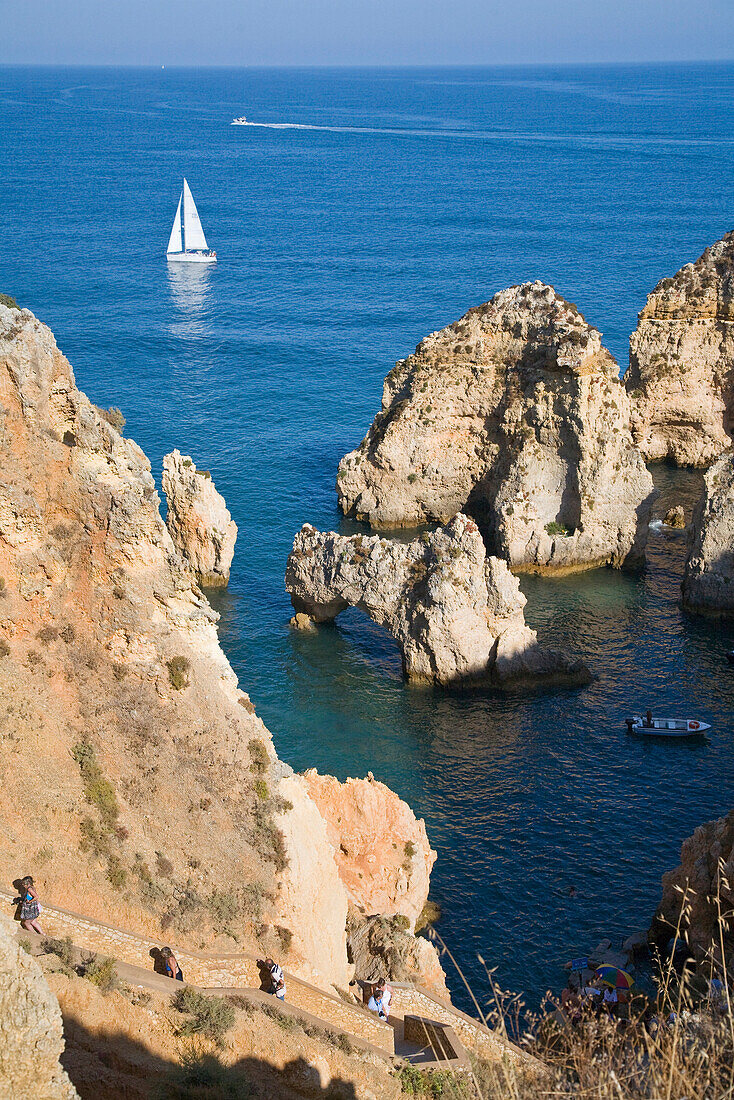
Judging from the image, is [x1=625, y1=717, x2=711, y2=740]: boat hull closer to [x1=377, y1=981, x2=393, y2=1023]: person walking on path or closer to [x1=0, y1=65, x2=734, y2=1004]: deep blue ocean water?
[x1=0, y1=65, x2=734, y2=1004]: deep blue ocean water

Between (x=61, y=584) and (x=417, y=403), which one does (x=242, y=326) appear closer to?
(x=417, y=403)

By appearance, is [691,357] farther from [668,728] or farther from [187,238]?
[187,238]

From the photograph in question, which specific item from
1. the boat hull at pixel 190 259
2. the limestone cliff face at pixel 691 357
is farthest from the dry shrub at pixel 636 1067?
the boat hull at pixel 190 259

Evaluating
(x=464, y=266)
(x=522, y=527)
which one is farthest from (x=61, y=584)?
(x=464, y=266)

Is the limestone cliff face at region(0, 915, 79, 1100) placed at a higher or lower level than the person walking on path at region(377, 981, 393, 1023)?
higher

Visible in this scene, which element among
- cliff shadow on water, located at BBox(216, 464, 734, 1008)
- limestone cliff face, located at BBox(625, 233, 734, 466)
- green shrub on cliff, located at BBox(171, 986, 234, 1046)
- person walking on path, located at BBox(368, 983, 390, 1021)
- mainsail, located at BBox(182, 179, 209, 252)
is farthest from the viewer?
mainsail, located at BBox(182, 179, 209, 252)

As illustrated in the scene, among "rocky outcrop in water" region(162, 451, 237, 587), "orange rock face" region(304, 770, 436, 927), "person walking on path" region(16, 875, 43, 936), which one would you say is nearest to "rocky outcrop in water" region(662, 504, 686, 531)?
"rocky outcrop in water" region(162, 451, 237, 587)
